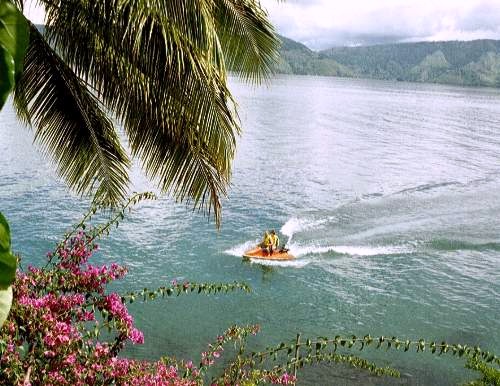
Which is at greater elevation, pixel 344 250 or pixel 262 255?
pixel 262 255

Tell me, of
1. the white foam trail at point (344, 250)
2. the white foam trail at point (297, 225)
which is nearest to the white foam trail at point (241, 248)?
the white foam trail at point (344, 250)

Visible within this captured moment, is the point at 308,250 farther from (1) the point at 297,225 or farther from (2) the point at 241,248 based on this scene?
(1) the point at 297,225

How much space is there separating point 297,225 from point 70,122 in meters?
27.7

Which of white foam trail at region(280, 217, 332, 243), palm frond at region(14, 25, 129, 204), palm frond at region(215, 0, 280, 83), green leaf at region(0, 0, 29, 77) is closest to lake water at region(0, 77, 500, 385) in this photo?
white foam trail at region(280, 217, 332, 243)

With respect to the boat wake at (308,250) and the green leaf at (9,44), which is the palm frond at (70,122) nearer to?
the green leaf at (9,44)

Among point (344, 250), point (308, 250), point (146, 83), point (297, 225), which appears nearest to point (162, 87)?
point (146, 83)

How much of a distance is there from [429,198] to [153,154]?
37930 mm

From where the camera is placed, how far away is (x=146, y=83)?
6.03 m

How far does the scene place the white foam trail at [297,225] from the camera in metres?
33.4

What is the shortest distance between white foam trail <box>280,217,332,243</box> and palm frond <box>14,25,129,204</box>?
2541 centimetres

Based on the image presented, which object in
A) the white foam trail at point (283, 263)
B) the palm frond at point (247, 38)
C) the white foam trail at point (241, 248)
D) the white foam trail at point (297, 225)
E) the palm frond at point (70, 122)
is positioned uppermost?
the palm frond at point (247, 38)

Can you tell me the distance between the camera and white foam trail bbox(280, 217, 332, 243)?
109ft

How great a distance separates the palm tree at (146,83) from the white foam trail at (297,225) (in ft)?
83.5

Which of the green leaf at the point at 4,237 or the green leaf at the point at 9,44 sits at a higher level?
the green leaf at the point at 9,44
